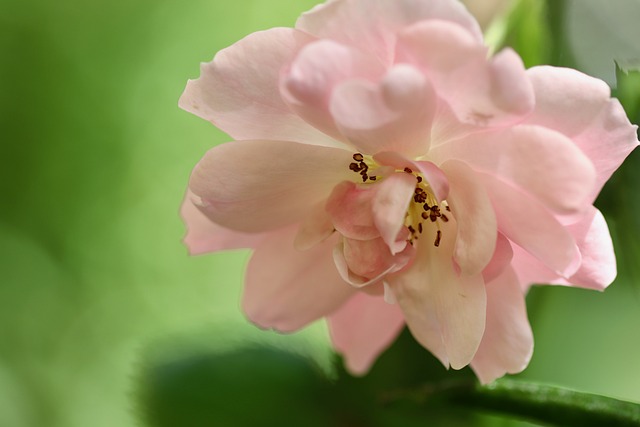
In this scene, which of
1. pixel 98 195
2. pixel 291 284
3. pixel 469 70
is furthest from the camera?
pixel 98 195

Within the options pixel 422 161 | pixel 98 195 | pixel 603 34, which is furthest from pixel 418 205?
pixel 98 195

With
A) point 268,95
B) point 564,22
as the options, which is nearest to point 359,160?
point 268,95

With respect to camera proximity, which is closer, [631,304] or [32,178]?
[631,304]

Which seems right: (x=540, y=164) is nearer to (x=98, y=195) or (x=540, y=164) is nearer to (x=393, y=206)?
(x=393, y=206)

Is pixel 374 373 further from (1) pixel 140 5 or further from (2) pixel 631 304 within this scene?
(1) pixel 140 5

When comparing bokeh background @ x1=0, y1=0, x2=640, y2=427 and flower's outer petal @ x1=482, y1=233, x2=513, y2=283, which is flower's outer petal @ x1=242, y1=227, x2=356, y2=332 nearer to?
flower's outer petal @ x1=482, y1=233, x2=513, y2=283

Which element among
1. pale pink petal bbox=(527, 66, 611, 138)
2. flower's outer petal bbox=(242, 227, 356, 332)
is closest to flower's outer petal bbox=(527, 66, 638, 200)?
pale pink petal bbox=(527, 66, 611, 138)
